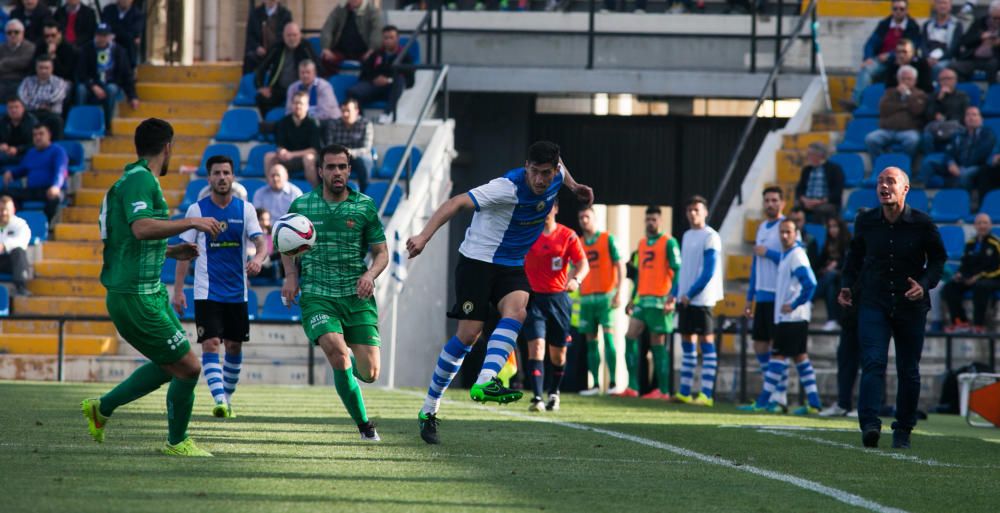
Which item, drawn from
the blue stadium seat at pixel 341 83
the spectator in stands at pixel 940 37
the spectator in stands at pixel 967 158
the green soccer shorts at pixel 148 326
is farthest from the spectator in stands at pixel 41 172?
the green soccer shorts at pixel 148 326

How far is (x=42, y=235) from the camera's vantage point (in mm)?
22047

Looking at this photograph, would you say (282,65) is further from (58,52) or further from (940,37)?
(940,37)

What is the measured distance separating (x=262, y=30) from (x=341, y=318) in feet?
49.3

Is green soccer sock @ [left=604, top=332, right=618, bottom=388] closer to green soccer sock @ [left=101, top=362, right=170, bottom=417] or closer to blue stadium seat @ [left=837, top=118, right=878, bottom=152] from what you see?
blue stadium seat @ [left=837, top=118, right=878, bottom=152]

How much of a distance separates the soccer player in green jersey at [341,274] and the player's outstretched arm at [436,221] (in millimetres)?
533

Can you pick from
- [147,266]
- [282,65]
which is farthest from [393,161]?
[147,266]

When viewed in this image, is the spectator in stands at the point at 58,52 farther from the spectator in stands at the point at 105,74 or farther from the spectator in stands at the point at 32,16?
the spectator in stands at the point at 32,16

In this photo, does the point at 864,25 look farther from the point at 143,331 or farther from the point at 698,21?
the point at 143,331

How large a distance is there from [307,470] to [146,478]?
0.90 m

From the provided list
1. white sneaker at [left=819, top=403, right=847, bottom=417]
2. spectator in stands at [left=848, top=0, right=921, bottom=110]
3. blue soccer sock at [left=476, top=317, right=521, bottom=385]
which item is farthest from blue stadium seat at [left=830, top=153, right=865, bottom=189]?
blue soccer sock at [left=476, top=317, right=521, bottom=385]

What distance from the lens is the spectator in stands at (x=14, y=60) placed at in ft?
78.1

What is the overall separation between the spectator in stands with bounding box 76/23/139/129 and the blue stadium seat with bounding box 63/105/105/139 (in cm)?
16

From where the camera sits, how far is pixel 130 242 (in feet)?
28.3

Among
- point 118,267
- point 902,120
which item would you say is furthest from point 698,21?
point 118,267
